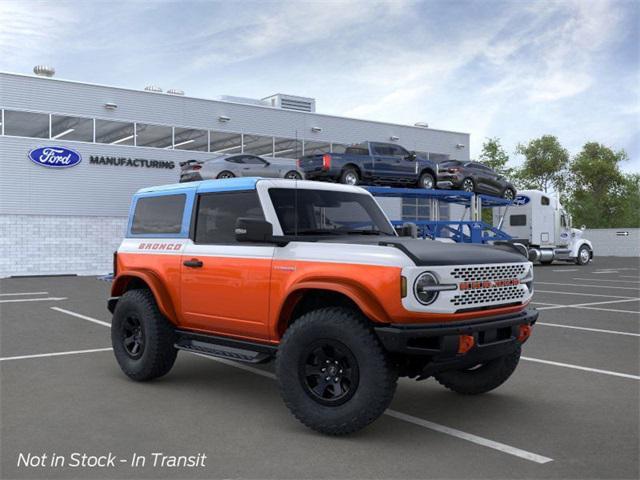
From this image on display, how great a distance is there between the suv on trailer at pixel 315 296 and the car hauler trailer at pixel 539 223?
83.2 ft

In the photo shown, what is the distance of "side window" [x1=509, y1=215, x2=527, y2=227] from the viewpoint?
101 feet

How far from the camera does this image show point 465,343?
4723 mm

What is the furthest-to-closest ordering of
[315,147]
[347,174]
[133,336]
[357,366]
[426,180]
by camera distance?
1. [315,147]
2. [426,180]
3. [347,174]
4. [133,336]
5. [357,366]

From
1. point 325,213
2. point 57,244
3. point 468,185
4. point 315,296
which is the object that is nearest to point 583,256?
point 468,185

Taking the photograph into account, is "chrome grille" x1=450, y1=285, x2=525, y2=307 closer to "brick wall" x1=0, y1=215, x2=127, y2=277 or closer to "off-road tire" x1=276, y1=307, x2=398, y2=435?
"off-road tire" x1=276, y1=307, x2=398, y2=435

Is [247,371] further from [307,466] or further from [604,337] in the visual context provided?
[604,337]

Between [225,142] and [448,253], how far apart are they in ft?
89.7

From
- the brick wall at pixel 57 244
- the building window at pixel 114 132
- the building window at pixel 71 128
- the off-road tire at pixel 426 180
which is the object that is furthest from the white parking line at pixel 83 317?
the building window at pixel 114 132

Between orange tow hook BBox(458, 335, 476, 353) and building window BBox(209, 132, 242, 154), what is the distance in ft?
89.1

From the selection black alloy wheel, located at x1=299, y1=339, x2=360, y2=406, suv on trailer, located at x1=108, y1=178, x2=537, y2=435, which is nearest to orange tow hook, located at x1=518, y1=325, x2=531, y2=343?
suv on trailer, located at x1=108, y1=178, x2=537, y2=435

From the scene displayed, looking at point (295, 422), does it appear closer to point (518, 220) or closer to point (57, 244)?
point (57, 244)

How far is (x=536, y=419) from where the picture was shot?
5281 millimetres

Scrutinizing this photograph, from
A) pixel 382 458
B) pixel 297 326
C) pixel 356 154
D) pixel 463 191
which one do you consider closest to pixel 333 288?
pixel 297 326

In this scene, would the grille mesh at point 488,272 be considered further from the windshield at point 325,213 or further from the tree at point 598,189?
the tree at point 598,189
